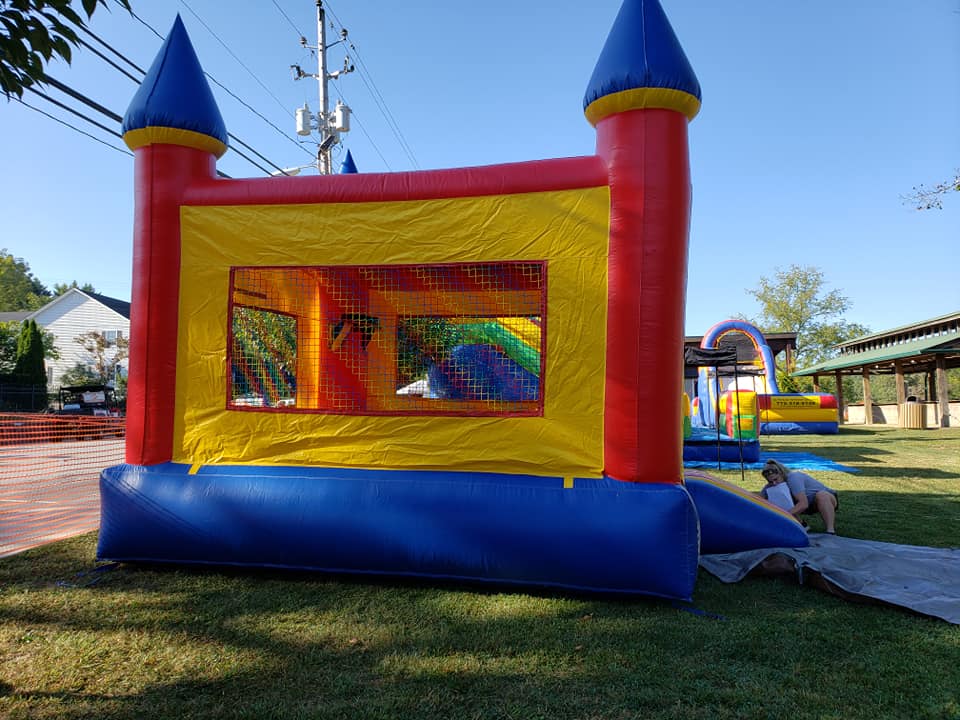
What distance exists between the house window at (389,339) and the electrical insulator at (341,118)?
1222 centimetres

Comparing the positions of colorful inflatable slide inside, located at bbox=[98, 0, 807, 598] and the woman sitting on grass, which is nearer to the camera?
colorful inflatable slide inside, located at bbox=[98, 0, 807, 598]

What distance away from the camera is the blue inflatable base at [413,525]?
391 cm

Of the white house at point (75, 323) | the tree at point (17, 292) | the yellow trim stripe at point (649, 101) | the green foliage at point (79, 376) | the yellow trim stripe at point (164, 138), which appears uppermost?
the tree at point (17, 292)

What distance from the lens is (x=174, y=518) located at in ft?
14.9

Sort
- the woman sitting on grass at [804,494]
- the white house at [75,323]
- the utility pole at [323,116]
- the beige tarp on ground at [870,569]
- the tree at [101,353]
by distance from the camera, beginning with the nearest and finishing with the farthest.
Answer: the beige tarp on ground at [870,569] < the woman sitting on grass at [804,494] < the utility pole at [323,116] < the tree at [101,353] < the white house at [75,323]

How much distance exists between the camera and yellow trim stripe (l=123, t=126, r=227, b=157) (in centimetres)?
494

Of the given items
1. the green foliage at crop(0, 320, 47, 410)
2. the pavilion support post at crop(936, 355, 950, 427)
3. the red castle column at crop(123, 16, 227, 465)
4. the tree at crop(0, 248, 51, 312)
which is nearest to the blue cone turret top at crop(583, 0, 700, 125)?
the red castle column at crop(123, 16, 227, 465)

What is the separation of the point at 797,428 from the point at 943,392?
21.2 ft

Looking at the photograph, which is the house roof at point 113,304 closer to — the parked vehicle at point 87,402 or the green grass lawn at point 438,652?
the parked vehicle at point 87,402

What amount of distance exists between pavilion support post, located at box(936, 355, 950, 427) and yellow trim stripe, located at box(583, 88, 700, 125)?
20.9 meters

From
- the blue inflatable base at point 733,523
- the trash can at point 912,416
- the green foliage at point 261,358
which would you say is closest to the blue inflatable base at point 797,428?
the trash can at point 912,416

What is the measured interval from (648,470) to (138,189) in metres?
4.45

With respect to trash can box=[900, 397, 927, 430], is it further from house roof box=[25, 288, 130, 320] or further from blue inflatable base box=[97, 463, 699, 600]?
house roof box=[25, 288, 130, 320]

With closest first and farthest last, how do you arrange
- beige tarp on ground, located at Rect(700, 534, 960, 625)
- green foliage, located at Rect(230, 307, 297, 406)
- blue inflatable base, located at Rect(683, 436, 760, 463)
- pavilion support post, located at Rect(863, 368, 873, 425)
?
beige tarp on ground, located at Rect(700, 534, 960, 625) → green foliage, located at Rect(230, 307, 297, 406) → blue inflatable base, located at Rect(683, 436, 760, 463) → pavilion support post, located at Rect(863, 368, 873, 425)
